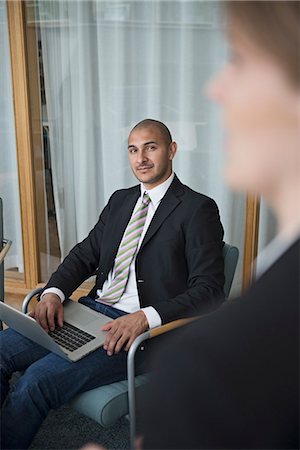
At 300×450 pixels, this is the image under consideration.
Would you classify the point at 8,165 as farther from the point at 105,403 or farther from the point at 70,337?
the point at 105,403

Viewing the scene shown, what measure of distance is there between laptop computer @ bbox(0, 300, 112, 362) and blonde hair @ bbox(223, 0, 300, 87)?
1478mm

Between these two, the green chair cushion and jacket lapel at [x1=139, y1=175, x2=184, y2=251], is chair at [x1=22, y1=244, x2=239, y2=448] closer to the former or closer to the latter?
the green chair cushion

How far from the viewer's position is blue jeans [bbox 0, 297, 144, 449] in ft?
6.19

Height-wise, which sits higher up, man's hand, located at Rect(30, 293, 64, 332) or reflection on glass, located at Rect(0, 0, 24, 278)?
reflection on glass, located at Rect(0, 0, 24, 278)

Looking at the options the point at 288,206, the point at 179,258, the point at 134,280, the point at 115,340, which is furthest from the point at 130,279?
the point at 288,206

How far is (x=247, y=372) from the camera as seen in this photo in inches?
25.4

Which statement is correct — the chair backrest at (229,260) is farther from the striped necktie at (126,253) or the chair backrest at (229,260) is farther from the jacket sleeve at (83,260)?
the jacket sleeve at (83,260)

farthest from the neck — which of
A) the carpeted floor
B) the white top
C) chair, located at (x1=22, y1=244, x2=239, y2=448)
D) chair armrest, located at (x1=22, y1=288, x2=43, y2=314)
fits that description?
the carpeted floor

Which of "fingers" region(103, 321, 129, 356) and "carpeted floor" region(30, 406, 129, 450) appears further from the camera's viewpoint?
"carpeted floor" region(30, 406, 129, 450)

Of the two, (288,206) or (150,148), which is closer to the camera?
(288,206)

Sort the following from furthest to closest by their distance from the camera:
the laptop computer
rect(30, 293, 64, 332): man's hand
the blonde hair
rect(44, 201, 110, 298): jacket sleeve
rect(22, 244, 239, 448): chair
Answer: rect(44, 201, 110, 298): jacket sleeve
rect(30, 293, 64, 332): man's hand
the laptop computer
rect(22, 244, 239, 448): chair
the blonde hair

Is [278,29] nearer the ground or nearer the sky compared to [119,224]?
nearer the sky

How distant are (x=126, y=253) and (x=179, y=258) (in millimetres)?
252

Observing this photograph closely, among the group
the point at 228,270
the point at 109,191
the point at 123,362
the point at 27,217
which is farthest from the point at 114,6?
the point at 123,362
